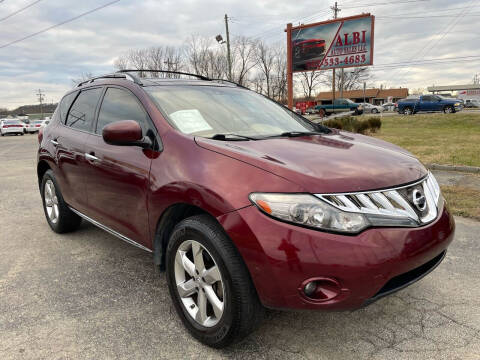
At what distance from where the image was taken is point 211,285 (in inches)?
85.6

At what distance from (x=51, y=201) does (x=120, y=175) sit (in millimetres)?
2042

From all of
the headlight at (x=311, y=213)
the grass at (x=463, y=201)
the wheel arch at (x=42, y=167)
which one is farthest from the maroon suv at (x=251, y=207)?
the grass at (x=463, y=201)

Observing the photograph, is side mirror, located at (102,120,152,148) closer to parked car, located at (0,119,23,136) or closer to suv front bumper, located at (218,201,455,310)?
suv front bumper, located at (218,201,455,310)

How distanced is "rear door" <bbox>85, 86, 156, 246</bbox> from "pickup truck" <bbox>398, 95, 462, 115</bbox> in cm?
2871

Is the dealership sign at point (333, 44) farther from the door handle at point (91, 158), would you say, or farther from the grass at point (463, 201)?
the door handle at point (91, 158)

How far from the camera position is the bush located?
42.4 feet

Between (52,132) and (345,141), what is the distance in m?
3.24

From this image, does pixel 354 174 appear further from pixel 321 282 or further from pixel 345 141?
pixel 345 141

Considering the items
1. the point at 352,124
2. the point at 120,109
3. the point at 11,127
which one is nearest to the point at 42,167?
the point at 120,109

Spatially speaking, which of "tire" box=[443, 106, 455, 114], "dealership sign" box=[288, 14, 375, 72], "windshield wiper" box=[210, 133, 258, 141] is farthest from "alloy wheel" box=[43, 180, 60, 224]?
"tire" box=[443, 106, 455, 114]

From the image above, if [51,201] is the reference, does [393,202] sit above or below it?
above

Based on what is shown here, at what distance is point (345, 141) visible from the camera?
8.96 feet

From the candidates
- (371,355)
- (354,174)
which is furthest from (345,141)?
(371,355)

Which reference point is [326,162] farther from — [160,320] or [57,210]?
[57,210]
